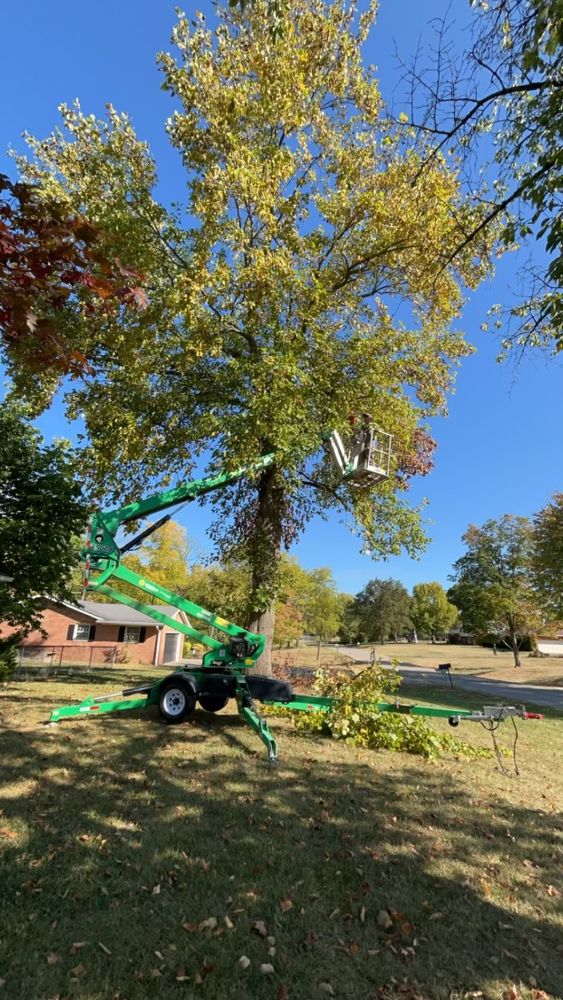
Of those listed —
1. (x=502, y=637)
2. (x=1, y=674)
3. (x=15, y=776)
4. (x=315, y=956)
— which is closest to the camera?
(x=315, y=956)

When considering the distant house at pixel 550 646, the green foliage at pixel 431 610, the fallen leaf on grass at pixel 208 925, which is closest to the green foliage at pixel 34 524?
the fallen leaf on grass at pixel 208 925

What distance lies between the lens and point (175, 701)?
892 cm

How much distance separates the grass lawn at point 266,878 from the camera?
3047mm

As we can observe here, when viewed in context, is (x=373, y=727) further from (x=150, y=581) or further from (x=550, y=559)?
(x=550, y=559)

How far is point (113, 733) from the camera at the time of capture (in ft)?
26.3

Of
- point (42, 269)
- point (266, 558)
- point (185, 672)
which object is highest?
point (42, 269)

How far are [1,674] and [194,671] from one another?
5.28 metres

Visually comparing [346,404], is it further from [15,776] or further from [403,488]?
[15,776]

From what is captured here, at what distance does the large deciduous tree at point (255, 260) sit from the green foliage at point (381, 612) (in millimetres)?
79277

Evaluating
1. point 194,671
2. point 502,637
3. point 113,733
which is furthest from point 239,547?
point 502,637

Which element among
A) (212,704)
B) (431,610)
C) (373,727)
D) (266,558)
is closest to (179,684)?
(212,704)

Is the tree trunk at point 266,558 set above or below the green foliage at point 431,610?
below

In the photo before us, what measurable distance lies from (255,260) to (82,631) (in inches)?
1297

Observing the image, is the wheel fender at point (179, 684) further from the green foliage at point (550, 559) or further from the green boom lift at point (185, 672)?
the green foliage at point (550, 559)
